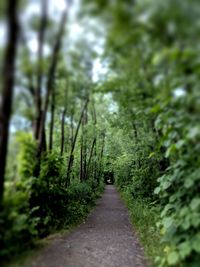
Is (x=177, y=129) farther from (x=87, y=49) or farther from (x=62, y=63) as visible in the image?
(x=87, y=49)

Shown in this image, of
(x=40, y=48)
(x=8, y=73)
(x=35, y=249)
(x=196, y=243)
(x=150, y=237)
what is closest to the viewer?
(x=8, y=73)

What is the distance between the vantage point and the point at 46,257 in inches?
259

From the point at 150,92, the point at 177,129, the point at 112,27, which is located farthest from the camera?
the point at 150,92

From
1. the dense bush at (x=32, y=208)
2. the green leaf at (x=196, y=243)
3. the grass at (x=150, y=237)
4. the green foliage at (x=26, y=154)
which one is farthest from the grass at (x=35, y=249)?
the green leaf at (x=196, y=243)

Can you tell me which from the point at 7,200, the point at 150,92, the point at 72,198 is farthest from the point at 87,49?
the point at 72,198

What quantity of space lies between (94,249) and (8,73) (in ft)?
18.8

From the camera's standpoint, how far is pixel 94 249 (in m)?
7.99

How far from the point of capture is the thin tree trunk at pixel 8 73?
141 inches

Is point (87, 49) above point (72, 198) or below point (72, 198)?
above

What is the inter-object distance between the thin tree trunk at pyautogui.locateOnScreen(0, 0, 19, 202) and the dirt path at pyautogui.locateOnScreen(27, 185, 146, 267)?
281 centimetres

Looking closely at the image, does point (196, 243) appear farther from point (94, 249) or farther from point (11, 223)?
point (94, 249)

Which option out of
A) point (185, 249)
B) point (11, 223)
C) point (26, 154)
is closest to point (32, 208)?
point (26, 154)

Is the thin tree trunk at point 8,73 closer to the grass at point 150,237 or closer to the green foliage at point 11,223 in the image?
the green foliage at point 11,223

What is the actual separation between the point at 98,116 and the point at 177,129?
16.1 m
